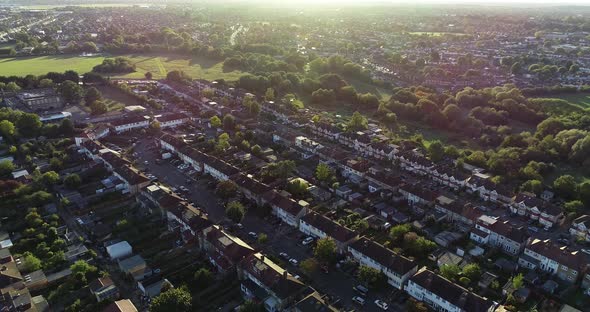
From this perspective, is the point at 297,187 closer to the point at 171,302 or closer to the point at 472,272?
the point at 472,272

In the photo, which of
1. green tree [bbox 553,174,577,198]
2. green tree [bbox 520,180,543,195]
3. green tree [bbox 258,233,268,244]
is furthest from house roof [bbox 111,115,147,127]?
green tree [bbox 553,174,577,198]

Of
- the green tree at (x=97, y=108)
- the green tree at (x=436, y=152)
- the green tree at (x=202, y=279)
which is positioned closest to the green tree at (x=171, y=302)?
the green tree at (x=202, y=279)

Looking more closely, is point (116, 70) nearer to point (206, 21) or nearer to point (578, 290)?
point (578, 290)

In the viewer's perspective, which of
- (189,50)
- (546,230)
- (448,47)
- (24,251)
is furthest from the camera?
(448,47)

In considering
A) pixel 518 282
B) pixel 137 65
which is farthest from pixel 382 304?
pixel 137 65

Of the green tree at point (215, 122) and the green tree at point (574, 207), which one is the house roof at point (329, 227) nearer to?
the green tree at point (574, 207)

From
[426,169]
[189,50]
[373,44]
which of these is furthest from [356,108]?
[373,44]

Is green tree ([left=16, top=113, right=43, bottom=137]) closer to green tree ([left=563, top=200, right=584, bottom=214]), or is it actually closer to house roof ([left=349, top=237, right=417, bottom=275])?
house roof ([left=349, top=237, right=417, bottom=275])
